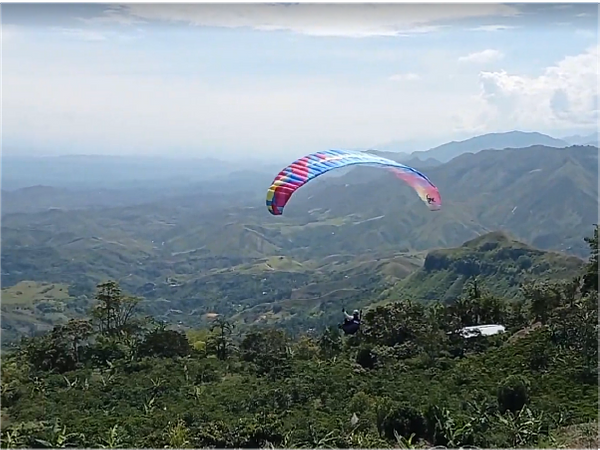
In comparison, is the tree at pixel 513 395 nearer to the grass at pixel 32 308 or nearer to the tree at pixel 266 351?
the tree at pixel 266 351

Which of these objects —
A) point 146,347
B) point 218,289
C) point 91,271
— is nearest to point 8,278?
point 91,271

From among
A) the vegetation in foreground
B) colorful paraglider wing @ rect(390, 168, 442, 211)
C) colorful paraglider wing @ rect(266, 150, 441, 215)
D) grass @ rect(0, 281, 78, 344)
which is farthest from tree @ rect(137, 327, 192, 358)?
grass @ rect(0, 281, 78, 344)

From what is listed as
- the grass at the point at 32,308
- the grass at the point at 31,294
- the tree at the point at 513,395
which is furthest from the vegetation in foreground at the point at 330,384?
the grass at the point at 31,294

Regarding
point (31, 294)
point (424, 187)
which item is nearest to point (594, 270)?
point (424, 187)

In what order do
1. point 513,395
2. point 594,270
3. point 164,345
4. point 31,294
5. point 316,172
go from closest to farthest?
point 316,172
point 513,395
point 594,270
point 164,345
point 31,294

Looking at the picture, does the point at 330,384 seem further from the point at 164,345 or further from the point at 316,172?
the point at 164,345
